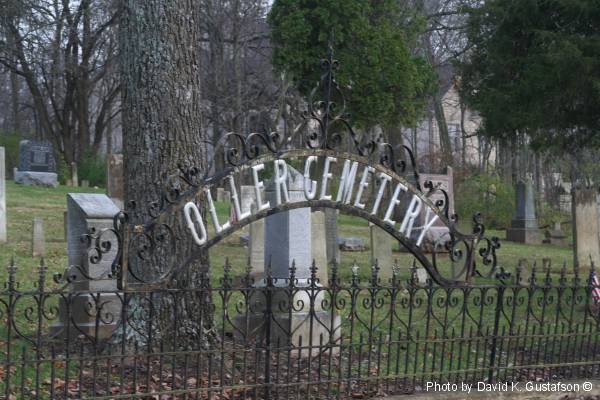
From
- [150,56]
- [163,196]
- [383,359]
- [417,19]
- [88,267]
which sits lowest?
[383,359]

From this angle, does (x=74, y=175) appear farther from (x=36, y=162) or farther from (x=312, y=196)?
(x=312, y=196)

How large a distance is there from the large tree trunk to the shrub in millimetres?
21187

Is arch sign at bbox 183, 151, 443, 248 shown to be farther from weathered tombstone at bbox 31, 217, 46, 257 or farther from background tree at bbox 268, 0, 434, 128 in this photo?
background tree at bbox 268, 0, 434, 128

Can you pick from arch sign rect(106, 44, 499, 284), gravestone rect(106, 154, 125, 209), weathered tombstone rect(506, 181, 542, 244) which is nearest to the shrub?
weathered tombstone rect(506, 181, 542, 244)

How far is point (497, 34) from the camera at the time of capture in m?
14.7

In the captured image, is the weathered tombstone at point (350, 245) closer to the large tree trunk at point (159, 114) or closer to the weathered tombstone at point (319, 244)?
the weathered tombstone at point (319, 244)

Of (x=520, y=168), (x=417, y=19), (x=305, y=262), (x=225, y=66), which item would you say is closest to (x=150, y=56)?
(x=305, y=262)

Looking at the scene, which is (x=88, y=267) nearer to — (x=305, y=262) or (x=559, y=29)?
(x=305, y=262)

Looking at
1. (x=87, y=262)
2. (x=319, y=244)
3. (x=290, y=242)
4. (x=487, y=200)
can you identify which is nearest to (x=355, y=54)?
(x=487, y=200)

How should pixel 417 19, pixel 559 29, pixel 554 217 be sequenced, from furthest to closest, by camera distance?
pixel 554 217 → pixel 417 19 → pixel 559 29

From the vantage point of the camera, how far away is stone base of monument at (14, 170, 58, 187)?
29.1 m

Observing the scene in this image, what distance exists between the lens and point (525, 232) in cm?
2484

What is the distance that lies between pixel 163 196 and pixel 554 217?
2516cm

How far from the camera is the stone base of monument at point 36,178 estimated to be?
95.6ft
